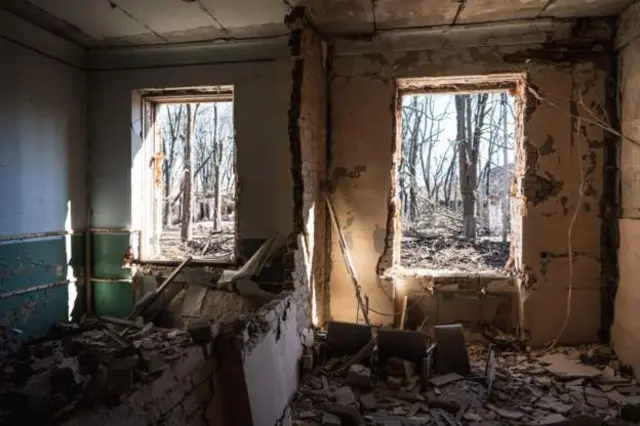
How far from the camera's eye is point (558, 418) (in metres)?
3.21

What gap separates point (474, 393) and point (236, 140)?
134 inches

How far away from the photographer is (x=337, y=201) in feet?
16.4

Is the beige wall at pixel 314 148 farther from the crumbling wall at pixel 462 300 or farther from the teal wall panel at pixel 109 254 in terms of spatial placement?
the teal wall panel at pixel 109 254

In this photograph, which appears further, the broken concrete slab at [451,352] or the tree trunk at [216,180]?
the tree trunk at [216,180]

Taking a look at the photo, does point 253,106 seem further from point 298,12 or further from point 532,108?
point 532,108

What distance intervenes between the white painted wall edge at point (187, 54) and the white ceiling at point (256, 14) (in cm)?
16

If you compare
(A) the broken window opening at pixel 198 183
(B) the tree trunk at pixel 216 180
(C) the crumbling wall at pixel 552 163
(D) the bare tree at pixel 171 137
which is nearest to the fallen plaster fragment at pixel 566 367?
(C) the crumbling wall at pixel 552 163

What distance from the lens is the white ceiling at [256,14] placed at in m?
4.21

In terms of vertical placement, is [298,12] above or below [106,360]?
above

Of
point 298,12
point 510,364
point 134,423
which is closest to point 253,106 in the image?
point 298,12

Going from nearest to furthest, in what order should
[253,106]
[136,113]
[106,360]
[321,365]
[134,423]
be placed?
1. [134,423]
2. [106,360]
3. [321,365]
4. [253,106]
5. [136,113]

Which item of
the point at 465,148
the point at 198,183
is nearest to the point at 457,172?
the point at 465,148

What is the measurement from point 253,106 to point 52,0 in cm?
205

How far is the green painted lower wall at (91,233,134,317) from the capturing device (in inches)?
220
